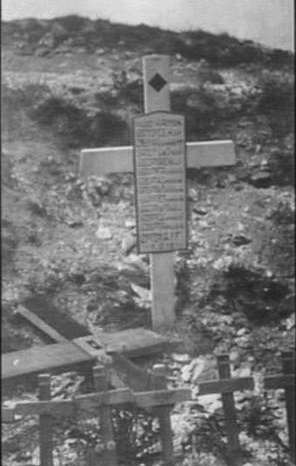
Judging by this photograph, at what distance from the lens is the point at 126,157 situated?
16.8 feet

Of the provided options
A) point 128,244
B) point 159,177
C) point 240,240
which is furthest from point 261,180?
point 159,177

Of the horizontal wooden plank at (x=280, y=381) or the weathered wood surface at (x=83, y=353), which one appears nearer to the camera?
the horizontal wooden plank at (x=280, y=381)

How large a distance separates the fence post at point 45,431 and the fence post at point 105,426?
26 cm

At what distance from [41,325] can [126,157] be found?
134 cm

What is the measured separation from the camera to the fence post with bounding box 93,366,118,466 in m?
3.76

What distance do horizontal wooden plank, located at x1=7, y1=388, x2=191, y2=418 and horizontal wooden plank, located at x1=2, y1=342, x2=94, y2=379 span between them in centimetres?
57

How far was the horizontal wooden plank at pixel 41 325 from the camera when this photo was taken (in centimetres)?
475

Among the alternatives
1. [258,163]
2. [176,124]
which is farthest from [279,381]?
[258,163]

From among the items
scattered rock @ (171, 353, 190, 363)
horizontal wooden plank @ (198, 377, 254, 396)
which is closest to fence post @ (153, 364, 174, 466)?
horizontal wooden plank @ (198, 377, 254, 396)

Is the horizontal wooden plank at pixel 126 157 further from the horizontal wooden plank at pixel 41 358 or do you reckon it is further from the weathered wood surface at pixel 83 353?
the horizontal wooden plank at pixel 41 358

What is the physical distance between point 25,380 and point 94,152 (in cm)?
181

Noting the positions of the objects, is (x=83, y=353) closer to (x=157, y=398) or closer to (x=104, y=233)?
(x=157, y=398)

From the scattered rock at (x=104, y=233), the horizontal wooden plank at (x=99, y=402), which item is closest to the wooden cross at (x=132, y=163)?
the scattered rock at (x=104, y=233)

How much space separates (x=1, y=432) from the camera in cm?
397
